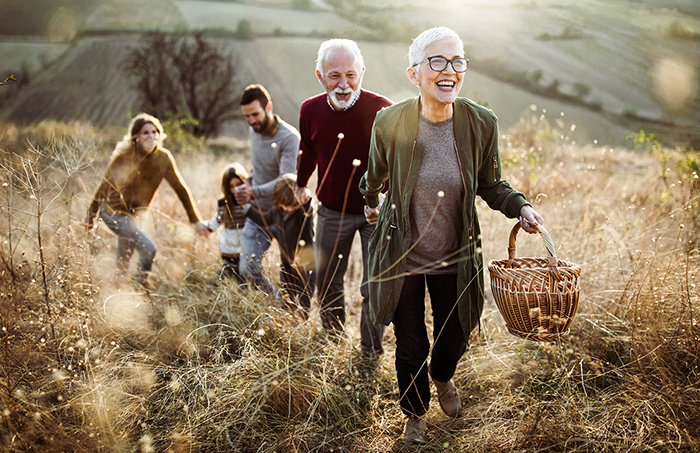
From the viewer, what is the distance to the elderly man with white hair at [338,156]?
2.81m

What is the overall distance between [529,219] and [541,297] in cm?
36

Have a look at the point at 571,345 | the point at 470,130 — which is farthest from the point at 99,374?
the point at 571,345

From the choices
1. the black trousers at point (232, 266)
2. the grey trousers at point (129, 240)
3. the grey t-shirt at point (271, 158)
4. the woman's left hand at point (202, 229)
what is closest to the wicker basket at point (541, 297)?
the grey t-shirt at point (271, 158)

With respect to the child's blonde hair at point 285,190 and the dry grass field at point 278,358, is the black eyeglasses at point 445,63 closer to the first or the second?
the dry grass field at point 278,358

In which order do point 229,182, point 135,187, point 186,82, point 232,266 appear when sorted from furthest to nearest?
point 186,82 → point 135,187 → point 229,182 → point 232,266

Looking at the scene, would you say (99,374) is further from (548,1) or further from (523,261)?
(548,1)

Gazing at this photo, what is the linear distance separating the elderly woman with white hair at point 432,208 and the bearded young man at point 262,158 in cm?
156

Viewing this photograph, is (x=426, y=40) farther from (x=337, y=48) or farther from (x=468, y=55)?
(x=468, y=55)

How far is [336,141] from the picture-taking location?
2.96 meters

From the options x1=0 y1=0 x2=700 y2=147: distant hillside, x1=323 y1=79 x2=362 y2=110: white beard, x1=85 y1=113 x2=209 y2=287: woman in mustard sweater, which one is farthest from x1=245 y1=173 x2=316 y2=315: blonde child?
x1=0 y1=0 x2=700 y2=147: distant hillside

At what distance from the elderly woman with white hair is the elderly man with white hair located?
0.65 metres

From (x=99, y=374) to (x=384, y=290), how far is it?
1752mm

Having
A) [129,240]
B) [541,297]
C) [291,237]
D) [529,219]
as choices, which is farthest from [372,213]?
[129,240]

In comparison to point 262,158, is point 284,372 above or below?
below
